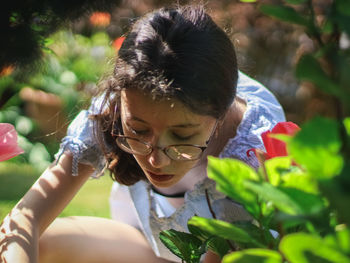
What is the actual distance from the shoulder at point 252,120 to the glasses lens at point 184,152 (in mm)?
190

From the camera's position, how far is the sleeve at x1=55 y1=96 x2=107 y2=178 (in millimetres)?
1661

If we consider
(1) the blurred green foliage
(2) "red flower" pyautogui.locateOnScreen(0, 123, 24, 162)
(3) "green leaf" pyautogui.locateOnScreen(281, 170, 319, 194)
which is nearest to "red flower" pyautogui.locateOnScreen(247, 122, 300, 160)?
(3) "green leaf" pyautogui.locateOnScreen(281, 170, 319, 194)

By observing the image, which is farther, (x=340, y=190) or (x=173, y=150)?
(x=173, y=150)

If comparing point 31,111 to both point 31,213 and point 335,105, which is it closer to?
point 31,213

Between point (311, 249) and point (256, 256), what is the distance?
0.05 meters

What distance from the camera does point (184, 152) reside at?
130 centimetres

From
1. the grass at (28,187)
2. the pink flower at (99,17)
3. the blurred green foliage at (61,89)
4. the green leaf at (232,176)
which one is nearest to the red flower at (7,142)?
the pink flower at (99,17)

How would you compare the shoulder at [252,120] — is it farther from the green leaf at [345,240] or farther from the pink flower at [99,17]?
the green leaf at [345,240]

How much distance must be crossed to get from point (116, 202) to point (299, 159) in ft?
6.26

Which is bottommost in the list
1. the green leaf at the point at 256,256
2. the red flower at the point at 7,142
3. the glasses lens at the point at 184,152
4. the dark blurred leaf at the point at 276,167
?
the glasses lens at the point at 184,152

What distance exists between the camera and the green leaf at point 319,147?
36 centimetres

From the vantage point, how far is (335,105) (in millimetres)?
452

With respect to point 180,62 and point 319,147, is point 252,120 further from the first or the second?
point 319,147

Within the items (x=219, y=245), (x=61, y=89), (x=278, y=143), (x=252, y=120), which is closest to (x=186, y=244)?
(x=219, y=245)
